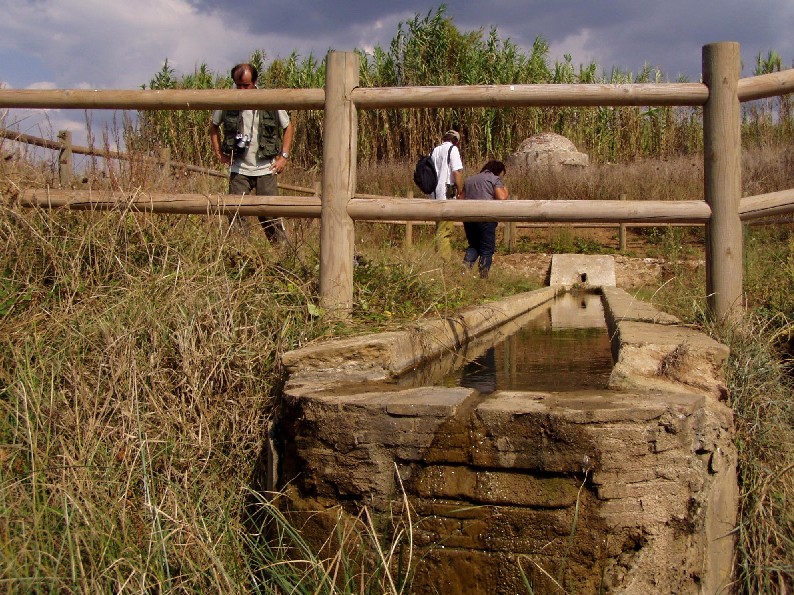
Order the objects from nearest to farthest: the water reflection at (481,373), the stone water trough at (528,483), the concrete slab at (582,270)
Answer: the stone water trough at (528,483), the water reflection at (481,373), the concrete slab at (582,270)

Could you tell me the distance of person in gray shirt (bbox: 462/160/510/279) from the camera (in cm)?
884

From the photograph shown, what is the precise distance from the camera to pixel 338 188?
3564 mm

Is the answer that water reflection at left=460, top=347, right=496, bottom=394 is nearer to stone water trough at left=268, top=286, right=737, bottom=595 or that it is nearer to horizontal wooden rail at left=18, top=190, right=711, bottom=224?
stone water trough at left=268, top=286, right=737, bottom=595

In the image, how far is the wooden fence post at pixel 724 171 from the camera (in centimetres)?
330

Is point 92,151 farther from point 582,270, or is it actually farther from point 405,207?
point 582,270

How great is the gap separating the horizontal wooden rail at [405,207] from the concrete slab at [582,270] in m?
9.72

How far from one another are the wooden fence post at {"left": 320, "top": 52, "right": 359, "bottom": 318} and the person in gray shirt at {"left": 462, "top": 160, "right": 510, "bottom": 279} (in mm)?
5242

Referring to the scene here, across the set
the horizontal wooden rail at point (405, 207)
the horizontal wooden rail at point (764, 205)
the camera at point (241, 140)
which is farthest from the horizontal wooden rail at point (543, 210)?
the camera at point (241, 140)

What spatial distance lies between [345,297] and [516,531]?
1.69m

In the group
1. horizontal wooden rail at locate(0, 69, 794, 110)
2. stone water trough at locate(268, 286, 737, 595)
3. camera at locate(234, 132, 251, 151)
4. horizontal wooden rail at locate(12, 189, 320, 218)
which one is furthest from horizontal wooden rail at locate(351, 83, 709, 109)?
camera at locate(234, 132, 251, 151)

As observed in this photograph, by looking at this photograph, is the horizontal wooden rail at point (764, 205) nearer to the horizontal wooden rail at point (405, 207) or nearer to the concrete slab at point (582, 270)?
the horizontal wooden rail at point (405, 207)

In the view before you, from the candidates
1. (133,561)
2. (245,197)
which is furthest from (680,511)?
(245,197)

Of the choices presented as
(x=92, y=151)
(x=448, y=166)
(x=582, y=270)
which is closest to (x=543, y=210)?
(x=92, y=151)

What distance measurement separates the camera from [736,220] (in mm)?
3320
